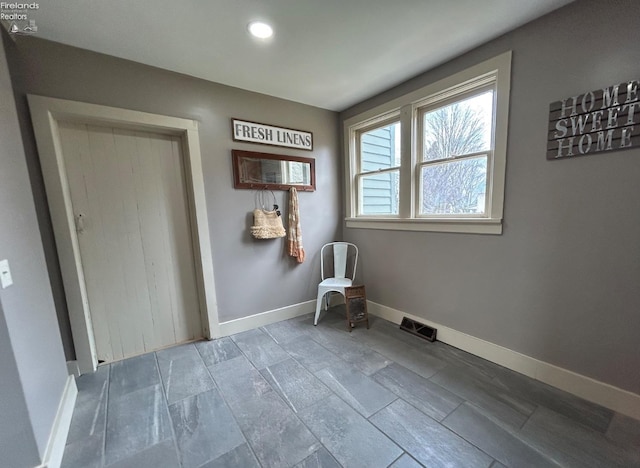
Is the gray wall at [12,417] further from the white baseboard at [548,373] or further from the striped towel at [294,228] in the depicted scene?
the white baseboard at [548,373]

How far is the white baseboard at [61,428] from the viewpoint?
119 centimetres

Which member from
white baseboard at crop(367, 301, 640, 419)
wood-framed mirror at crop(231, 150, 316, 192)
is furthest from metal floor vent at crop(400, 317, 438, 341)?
wood-framed mirror at crop(231, 150, 316, 192)

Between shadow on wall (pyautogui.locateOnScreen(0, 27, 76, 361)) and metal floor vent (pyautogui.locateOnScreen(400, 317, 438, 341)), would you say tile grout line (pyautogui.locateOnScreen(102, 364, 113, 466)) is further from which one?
metal floor vent (pyautogui.locateOnScreen(400, 317, 438, 341))

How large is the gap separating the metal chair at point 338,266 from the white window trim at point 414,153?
0.33 meters

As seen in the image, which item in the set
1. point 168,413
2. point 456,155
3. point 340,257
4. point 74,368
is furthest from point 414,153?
point 74,368

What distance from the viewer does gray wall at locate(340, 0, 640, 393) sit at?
1403mm

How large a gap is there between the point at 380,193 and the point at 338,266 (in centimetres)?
101

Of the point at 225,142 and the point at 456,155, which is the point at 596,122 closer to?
the point at 456,155

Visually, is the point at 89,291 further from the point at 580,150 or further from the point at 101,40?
the point at 580,150

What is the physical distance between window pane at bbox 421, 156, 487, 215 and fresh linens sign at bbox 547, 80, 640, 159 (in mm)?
460

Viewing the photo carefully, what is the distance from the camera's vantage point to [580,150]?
1.51 meters

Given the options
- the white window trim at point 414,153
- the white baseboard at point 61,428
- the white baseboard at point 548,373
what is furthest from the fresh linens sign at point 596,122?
the white baseboard at point 61,428

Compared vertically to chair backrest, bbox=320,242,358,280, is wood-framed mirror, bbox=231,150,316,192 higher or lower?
higher

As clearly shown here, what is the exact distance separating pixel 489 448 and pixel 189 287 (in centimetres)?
253
